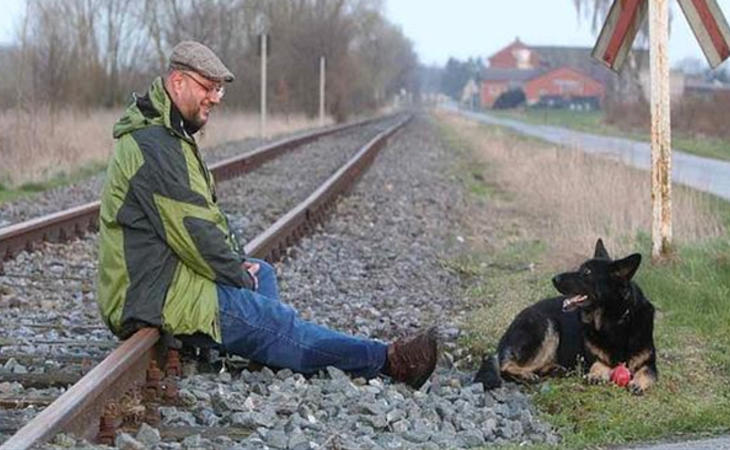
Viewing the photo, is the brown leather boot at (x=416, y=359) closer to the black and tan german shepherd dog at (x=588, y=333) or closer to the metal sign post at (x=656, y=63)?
the black and tan german shepherd dog at (x=588, y=333)

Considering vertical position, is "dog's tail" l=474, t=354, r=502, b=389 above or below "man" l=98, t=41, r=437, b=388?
below

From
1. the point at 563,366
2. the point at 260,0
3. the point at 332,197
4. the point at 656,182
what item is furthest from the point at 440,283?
the point at 260,0

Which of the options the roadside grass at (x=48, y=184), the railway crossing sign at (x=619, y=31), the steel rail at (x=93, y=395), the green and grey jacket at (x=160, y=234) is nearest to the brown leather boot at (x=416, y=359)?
the green and grey jacket at (x=160, y=234)

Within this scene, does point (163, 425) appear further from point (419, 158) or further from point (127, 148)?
point (419, 158)

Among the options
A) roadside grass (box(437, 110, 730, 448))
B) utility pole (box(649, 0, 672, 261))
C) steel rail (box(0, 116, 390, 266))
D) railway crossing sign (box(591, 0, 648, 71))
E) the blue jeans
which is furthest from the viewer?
steel rail (box(0, 116, 390, 266))

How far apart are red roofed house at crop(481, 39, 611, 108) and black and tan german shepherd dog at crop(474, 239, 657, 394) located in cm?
9270

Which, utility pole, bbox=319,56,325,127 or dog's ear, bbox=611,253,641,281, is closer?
dog's ear, bbox=611,253,641,281

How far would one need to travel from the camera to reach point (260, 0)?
68.1 metres

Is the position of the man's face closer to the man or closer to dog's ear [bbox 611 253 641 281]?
the man

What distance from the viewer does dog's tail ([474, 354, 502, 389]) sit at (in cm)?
652

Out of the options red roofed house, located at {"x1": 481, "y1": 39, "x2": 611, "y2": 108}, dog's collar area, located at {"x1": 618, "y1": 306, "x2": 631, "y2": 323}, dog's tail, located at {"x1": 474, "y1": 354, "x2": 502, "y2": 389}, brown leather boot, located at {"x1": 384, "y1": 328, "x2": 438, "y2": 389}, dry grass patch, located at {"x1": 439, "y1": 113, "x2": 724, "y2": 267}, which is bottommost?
red roofed house, located at {"x1": 481, "y1": 39, "x2": 611, "y2": 108}

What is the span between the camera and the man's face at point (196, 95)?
20.6 feet

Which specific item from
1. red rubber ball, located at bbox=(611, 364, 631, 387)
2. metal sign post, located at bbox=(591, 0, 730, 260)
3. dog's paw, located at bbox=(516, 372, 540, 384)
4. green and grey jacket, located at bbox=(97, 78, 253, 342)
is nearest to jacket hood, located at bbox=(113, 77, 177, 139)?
green and grey jacket, located at bbox=(97, 78, 253, 342)

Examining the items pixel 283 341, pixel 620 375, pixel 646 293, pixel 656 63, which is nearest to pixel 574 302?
pixel 620 375
